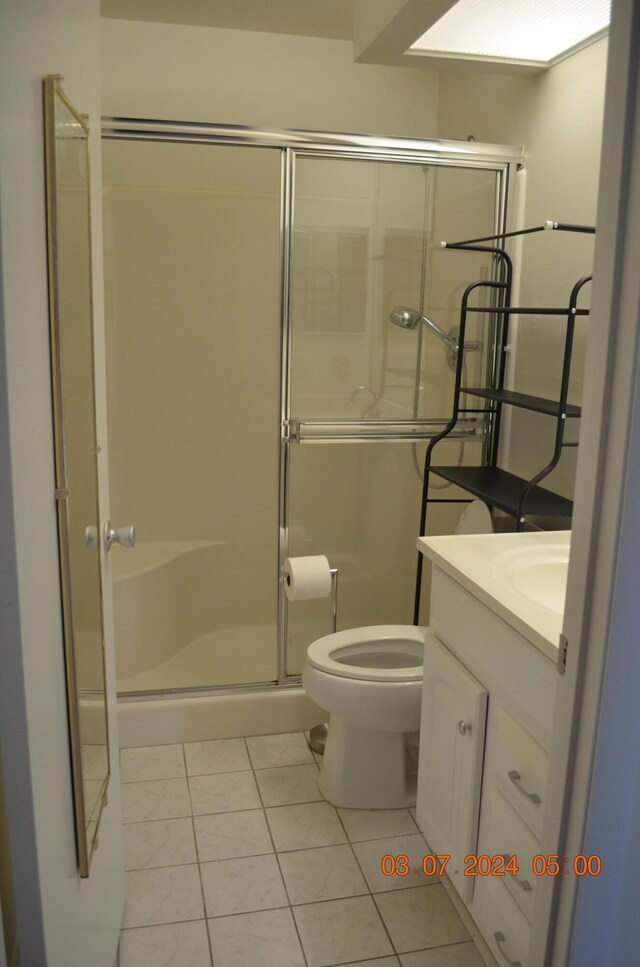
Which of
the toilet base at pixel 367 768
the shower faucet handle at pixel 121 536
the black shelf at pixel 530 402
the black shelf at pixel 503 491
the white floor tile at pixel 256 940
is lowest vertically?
the white floor tile at pixel 256 940

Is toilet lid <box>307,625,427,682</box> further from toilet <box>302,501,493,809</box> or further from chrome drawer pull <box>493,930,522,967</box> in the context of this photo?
chrome drawer pull <box>493,930,522,967</box>

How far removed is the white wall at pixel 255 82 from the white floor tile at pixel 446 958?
278 centimetres

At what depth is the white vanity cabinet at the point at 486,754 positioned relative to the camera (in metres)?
1.42

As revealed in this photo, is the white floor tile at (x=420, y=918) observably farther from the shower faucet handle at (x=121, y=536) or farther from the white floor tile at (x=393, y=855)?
the shower faucet handle at (x=121, y=536)

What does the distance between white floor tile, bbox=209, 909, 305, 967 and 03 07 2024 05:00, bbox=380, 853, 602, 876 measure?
0.32 m

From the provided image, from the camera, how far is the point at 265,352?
334 centimetres

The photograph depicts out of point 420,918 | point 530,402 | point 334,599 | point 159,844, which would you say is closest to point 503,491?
point 530,402

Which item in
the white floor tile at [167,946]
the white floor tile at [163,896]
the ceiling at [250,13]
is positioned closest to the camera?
the white floor tile at [167,946]

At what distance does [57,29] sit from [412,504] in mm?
1934

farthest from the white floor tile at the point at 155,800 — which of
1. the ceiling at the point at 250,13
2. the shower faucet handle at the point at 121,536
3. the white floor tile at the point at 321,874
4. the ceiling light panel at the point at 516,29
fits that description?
the ceiling at the point at 250,13

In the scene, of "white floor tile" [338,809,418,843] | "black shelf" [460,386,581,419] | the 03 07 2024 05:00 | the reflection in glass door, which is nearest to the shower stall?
the reflection in glass door

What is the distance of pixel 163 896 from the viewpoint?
195 centimetres

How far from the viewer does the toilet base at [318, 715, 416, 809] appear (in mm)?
2297

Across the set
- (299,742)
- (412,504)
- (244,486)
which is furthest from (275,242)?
(299,742)
